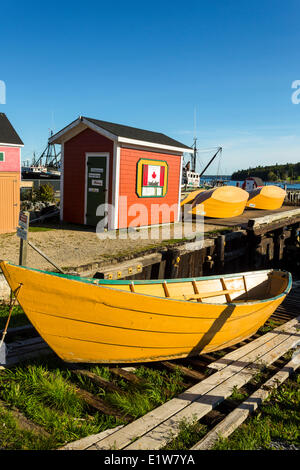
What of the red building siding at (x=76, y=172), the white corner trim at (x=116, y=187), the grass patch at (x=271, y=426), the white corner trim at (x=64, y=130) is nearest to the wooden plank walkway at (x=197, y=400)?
the grass patch at (x=271, y=426)

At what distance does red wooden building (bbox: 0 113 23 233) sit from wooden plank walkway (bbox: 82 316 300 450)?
812 cm

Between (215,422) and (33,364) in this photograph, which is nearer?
(215,422)

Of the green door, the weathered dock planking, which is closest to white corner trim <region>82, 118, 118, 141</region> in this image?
the green door

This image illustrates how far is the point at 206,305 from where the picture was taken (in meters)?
5.38

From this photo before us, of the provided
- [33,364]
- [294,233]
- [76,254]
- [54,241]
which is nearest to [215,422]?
[33,364]

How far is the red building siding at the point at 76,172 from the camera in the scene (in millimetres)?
12945

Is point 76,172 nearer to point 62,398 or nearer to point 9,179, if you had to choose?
point 9,179

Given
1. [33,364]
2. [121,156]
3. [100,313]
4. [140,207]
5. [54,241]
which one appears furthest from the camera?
[140,207]

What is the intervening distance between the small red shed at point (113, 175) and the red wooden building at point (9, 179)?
249cm

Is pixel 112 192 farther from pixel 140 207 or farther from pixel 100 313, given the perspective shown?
pixel 100 313

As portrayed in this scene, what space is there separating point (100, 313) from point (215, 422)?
1.92m

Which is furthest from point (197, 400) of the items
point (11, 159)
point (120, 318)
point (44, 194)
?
point (44, 194)

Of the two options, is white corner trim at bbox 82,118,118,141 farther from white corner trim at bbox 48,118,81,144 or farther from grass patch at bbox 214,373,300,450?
grass patch at bbox 214,373,300,450

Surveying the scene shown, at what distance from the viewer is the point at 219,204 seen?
655 inches
